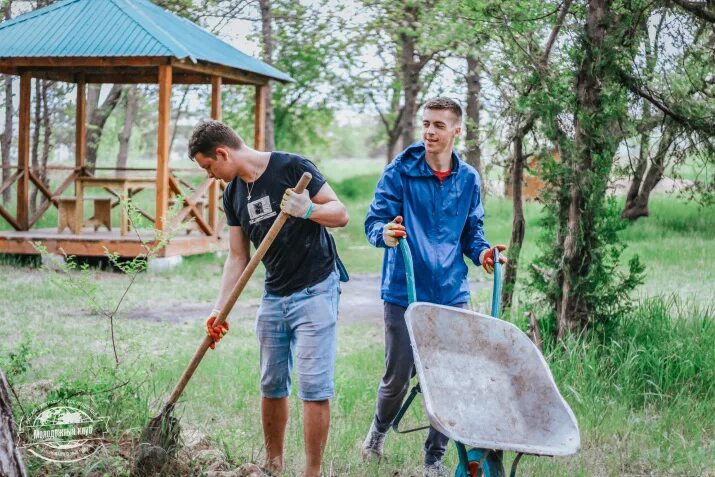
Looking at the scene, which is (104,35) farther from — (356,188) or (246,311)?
(356,188)

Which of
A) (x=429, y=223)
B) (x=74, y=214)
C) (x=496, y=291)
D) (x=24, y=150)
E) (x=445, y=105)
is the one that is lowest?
(x=74, y=214)

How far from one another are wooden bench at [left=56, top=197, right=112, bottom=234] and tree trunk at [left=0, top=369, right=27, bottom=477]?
9.65 meters

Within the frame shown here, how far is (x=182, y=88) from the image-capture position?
21.5 m

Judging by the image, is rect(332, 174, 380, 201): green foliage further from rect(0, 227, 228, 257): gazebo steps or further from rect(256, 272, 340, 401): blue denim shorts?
rect(256, 272, 340, 401): blue denim shorts

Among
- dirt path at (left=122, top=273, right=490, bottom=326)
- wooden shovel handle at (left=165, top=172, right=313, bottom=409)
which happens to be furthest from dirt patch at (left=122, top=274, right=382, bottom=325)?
wooden shovel handle at (left=165, top=172, right=313, bottom=409)

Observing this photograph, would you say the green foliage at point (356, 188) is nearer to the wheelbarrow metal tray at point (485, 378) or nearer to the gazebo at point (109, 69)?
the gazebo at point (109, 69)

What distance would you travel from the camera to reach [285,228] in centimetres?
401

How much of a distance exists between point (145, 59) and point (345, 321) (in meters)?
4.98

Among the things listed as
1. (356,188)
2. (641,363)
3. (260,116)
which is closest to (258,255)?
(641,363)

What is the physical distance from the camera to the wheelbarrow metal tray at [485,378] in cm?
353

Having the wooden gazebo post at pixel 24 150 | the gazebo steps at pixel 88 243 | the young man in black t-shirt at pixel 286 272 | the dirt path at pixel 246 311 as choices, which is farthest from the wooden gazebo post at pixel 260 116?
the young man in black t-shirt at pixel 286 272

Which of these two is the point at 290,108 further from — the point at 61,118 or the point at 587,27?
the point at 587,27

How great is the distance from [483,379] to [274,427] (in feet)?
3.53

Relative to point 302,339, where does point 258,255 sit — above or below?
above
